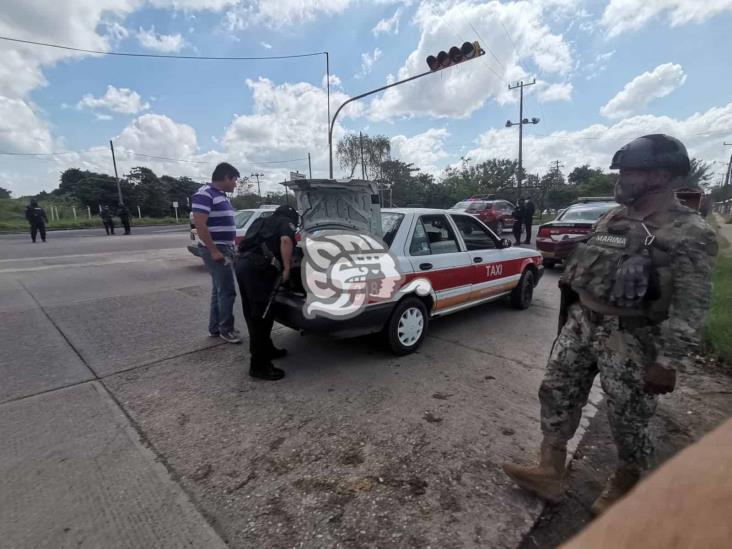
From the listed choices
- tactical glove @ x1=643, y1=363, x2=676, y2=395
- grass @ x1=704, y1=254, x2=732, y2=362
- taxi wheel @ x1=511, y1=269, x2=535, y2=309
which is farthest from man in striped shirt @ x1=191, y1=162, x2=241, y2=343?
grass @ x1=704, y1=254, x2=732, y2=362

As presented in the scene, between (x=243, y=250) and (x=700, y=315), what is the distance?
309cm

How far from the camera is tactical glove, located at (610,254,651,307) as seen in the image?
1.71m

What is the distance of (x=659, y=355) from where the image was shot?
1753 mm

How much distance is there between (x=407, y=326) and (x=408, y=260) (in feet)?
2.24

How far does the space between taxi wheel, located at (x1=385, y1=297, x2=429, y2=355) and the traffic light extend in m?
6.68

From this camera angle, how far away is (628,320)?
6.10ft

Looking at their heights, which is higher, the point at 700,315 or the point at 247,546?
the point at 700,315

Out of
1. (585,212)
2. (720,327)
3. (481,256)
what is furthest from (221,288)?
(585,212)

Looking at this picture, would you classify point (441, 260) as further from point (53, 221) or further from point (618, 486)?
point (53, 221)

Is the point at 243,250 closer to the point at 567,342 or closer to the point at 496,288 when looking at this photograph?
the point at 567,342

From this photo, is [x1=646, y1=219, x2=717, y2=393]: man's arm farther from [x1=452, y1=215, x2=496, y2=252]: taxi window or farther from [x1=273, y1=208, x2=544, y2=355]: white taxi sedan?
[x1=452, y1=215, x2=496, y2=252]: taxi window

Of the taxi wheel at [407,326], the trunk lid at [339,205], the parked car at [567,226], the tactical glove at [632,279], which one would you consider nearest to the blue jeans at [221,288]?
the trunk lid at [339,205]

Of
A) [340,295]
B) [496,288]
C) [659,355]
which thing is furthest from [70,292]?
[659,355]

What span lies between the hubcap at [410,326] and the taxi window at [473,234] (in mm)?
1206
